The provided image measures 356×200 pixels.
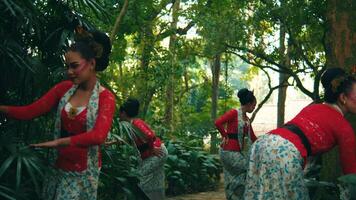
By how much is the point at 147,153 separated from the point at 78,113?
3.41 metres

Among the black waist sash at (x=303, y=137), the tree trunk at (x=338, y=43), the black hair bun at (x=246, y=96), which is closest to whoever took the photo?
the black waist sash at (x=303, y=137)

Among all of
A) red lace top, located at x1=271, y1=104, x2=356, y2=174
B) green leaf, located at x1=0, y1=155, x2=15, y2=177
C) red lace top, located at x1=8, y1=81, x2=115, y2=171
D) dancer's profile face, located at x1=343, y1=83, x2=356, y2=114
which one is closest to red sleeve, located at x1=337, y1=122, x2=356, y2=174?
red lace top, located at x1=271, y1=104, x2=356, y2=174

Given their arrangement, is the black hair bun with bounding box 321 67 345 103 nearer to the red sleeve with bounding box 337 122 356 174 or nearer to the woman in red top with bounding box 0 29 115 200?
the red sleeve with bounding box 337 122 356 174

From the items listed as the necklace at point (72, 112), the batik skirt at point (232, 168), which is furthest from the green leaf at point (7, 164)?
the batik skirt at point (232, 168)

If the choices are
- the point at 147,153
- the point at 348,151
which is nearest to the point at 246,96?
the point at 147,153

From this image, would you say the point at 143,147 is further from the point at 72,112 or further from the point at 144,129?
the point at 72,112

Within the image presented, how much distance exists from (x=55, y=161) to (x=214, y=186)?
29.4 ft

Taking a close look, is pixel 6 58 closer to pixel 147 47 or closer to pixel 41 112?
pixel 41 112

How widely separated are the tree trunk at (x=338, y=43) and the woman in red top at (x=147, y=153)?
185cm

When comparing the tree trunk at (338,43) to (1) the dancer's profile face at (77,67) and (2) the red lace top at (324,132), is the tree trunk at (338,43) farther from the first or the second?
(1) the dancer's profile face at (77,67)

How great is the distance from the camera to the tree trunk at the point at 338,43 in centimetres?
676

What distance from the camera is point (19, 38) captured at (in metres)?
4.55

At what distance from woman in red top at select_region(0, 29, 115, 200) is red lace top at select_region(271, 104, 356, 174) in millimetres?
1128

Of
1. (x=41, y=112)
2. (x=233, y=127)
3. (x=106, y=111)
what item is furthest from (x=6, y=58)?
(x=233, y=127)
